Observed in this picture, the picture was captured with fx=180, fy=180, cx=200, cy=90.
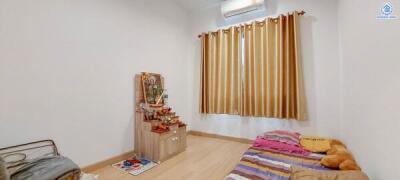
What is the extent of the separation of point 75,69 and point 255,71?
256cm

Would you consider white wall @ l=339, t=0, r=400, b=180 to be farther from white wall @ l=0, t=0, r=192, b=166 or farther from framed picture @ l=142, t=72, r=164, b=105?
white wall @ l=0, t=0, r=192, b=166

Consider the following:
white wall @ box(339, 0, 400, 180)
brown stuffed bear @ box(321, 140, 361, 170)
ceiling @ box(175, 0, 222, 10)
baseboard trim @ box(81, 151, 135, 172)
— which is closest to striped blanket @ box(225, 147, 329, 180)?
brown stuffed bear @ box(321, 140, 361, 170)

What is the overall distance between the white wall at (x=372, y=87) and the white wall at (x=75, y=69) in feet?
8.77

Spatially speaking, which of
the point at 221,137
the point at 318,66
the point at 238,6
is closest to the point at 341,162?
the point at 318,66

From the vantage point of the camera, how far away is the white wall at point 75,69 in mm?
1645

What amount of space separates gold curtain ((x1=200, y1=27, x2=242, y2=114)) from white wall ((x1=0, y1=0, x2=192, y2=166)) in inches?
40.4

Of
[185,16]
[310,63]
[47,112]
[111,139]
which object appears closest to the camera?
[47,112]

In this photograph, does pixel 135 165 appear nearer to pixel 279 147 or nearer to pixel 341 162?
pixel 279 147

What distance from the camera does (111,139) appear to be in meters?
2.41

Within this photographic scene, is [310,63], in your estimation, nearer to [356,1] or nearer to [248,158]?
[356,1]

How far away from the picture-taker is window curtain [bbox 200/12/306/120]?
2.75 metres

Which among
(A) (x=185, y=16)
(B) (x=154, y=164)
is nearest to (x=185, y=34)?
(A) (x=185, y=16)

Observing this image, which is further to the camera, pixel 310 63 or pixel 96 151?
pixel 310 63

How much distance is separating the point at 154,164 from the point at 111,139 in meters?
0.67
